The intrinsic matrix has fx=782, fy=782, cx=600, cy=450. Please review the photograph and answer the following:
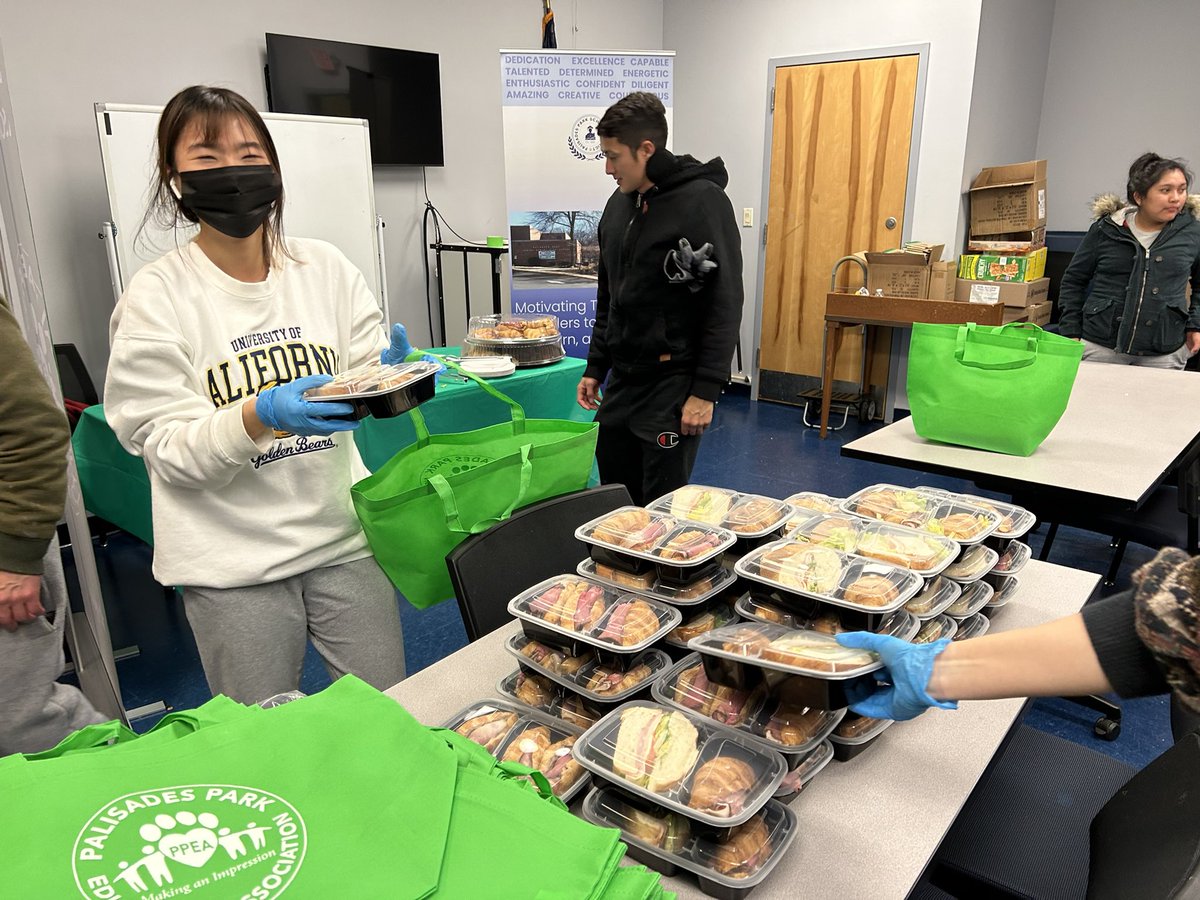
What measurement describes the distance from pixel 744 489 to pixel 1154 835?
3.32 meters

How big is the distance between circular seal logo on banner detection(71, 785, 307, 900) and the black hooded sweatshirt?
6.23 ft

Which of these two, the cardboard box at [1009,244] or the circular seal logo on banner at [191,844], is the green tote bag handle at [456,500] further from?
the cardboard box at [1009,244]

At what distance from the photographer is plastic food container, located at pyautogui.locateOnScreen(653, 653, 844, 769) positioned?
1.00 m

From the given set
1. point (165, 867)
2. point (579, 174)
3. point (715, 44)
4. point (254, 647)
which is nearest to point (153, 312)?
point (254, 647)

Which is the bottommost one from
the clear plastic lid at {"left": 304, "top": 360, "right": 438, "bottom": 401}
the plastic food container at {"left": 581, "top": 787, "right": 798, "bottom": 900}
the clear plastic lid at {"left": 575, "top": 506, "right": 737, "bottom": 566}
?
the plastic food container at {"left": 581, "top": 787, "right": 798, "bottom": 900}

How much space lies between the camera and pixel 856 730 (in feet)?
3.58

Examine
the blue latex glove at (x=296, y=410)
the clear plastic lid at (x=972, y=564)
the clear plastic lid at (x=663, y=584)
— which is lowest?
the clear plastic lid at (x=972, y=564)

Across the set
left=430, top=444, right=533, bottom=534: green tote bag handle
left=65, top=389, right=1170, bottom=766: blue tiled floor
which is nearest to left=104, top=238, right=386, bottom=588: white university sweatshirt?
left=430, top=444, right=533, bottom=534: green tote bag handle

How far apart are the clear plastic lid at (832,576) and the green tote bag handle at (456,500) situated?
475 mm

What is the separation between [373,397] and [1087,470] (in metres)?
1.95

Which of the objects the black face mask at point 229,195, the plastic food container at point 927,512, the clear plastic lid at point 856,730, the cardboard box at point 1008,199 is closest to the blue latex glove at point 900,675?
the clear plastic lid at point 856,730

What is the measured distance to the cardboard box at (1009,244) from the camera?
4910mm

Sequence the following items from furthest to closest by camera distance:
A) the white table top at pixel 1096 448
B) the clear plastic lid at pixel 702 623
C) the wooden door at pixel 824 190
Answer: the wooden door at pixel 824 190, the white table top at pixel 1096 448, the clear plastic lid at pixel 702 623

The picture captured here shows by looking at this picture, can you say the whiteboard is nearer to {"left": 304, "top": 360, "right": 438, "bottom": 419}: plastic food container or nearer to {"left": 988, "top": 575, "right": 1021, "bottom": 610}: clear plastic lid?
{"left": 304, "top": 360, "right": 438, "bottom": 419}: plastic food container
